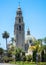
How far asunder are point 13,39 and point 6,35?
8.33m

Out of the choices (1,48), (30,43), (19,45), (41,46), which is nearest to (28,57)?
(41,46)

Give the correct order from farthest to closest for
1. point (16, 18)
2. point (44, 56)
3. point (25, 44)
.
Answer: point (25, 44) → point (16, 18) → point (44, 56)

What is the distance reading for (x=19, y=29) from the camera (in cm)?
17912

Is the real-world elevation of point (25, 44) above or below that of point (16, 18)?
below

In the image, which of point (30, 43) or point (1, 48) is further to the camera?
point (30, 43)

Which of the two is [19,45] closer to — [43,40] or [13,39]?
[13,39]

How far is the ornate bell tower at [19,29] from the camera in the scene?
174375 millimetres

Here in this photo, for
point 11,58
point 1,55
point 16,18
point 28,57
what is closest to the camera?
point 28,57

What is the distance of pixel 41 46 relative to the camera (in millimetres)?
114375

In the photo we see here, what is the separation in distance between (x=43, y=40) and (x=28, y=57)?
1679cm

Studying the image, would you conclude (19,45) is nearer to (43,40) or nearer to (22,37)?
(22,37)

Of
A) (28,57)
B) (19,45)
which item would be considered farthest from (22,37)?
(28,57)

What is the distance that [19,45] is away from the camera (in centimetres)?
17575

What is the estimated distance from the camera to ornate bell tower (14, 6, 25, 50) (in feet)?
572
